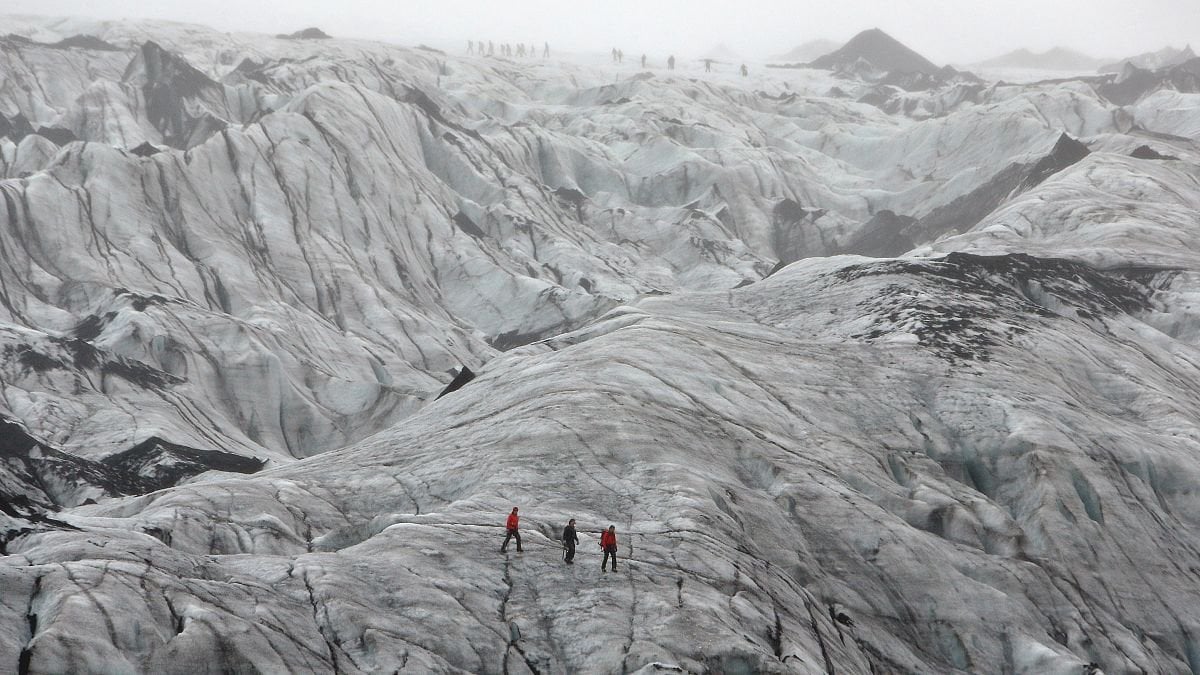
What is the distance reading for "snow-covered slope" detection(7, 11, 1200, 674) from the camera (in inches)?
1016

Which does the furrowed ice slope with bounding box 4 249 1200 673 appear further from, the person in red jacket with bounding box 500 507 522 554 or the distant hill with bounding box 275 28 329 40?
the distant hill with bounding box 275 28 329 40

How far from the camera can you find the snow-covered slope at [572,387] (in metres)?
25.8

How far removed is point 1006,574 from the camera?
114 ft

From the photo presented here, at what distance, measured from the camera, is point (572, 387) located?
3934 cm

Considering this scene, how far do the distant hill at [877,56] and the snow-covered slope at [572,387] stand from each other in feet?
210

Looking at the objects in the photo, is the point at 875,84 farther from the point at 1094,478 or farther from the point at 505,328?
the point at 1094,478

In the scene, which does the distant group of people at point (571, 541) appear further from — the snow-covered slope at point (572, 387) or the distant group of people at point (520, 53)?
the distant group of people at point (520, 53)

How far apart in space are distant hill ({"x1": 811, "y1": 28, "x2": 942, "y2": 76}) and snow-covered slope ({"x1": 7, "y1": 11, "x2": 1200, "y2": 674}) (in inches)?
2519

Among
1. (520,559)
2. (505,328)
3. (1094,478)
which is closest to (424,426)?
(520,559)

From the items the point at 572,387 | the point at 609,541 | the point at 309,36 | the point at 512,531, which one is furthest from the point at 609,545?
the point at 309,36

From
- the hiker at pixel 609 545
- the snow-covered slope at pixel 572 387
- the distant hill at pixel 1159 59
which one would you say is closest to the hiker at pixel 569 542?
the snow-covered slope at pixel 572 387

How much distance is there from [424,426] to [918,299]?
23801 millimetres

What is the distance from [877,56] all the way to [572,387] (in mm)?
153811

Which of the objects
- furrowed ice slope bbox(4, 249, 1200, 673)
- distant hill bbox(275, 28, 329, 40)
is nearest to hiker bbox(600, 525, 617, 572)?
furrowed ice slope bbox(4, 249, 1200, 673)
